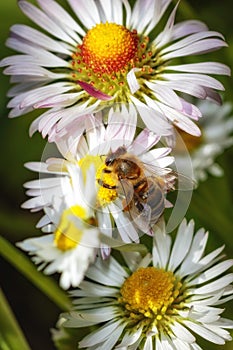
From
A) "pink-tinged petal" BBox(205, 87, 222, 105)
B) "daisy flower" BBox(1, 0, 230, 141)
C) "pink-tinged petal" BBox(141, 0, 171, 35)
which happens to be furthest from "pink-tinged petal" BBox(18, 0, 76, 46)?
"pink-tinged petal" BBox(205, 87, 222, 105)

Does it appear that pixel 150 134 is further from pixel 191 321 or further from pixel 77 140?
pixel 191 321

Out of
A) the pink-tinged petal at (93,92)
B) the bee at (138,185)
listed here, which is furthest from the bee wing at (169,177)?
the pink-tinged petal at (93,92)

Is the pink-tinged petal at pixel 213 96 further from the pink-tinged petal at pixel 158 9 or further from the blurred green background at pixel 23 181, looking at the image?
the blurred green background at pixel 23 181

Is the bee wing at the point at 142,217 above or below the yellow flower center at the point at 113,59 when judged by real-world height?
below

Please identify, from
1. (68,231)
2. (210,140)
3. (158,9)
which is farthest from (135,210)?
(210,140)

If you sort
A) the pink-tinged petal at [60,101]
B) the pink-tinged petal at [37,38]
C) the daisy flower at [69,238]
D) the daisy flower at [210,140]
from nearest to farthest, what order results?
the daisy flower at [69,238] → the pink-tinged petal at [60,101] → the pink-tinged petal at [37,38] → the daisy flower at [210,140]
